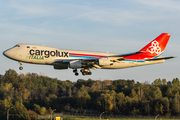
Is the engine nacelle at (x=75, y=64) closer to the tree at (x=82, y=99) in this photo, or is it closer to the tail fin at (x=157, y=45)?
the tail fin at (x=157, y=45)

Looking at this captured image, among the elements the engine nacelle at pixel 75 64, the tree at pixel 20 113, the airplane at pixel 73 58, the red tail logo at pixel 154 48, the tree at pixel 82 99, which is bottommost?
the tree at pixel 20 113

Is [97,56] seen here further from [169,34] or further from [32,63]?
[169,34]

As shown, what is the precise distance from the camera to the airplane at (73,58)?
57.1 meters

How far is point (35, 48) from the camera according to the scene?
2264 inches

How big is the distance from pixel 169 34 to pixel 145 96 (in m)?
48.6

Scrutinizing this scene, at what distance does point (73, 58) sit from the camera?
5953cm

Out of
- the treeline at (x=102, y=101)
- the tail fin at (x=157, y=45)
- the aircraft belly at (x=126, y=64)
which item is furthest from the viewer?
the treeline at (x=102, y=101)

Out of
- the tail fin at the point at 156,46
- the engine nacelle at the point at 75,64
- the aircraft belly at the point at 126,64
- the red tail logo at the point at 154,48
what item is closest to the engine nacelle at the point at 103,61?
the engine nacelle at the point at 75,64

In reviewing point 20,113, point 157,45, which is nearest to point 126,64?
point 157,45

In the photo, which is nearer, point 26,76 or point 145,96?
point 145,96

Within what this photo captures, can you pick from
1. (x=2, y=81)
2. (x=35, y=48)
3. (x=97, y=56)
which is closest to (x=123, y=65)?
(x=97, y=56)

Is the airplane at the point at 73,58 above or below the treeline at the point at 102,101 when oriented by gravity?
above

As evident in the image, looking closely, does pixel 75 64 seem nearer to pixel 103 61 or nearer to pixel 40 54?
pixel 103 61

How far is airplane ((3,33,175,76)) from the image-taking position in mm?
57094
